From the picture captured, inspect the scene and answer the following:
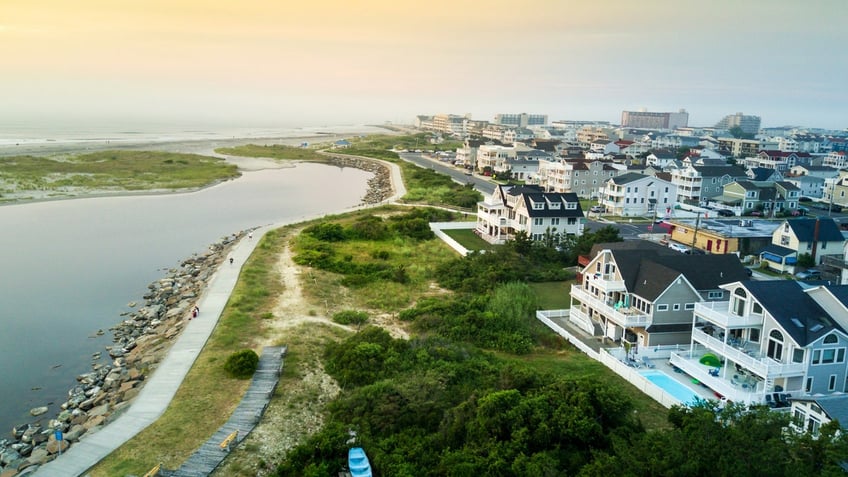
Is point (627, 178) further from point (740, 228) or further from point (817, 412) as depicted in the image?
point (817, 412)

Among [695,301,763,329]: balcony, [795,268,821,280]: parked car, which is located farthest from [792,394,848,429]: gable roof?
[795,268,821,280]: parked car

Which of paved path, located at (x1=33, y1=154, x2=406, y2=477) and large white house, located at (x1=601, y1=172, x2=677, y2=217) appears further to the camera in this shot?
large white house, located at (x1=601, y1=172, x2=677, y2=217)

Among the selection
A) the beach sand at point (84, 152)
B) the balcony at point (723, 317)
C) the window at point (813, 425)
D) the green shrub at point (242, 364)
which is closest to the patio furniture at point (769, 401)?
the window at point (813, 425)

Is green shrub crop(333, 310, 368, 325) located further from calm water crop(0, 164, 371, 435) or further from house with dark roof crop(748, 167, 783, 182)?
house with dark roof crop(748, 167, 783, 182)

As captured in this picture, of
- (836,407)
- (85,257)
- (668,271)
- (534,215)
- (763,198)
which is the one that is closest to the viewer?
(836,407)

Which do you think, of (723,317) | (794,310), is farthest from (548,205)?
(794,310)

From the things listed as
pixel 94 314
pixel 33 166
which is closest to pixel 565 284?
pixel 94 314

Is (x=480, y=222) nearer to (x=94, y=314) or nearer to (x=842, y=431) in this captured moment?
(x=94, y=314)
